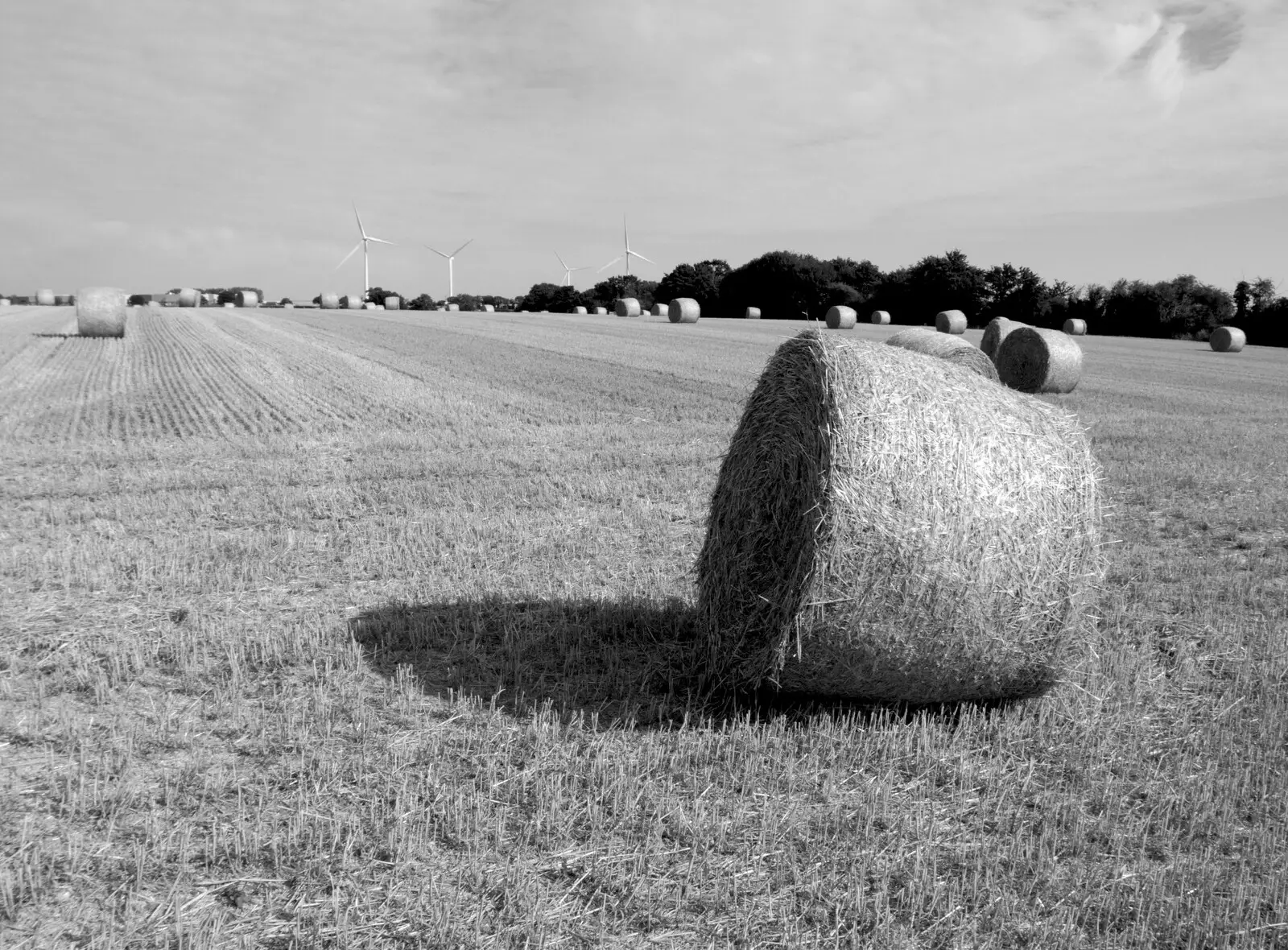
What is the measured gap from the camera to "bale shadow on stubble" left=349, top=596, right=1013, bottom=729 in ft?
18.4

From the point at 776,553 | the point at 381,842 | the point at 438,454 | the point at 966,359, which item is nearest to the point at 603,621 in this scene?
the point at 776,553

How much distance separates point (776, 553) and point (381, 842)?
2.58 metres

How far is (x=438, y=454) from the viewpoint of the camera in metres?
13.5

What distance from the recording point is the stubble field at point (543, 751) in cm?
377

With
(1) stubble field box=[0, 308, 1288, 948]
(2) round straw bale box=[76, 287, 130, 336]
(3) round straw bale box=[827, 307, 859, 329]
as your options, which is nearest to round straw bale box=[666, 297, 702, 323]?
(3) round straw bale box=[827, 307, 859, 329]

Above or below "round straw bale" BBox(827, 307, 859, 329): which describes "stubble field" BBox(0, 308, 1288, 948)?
below

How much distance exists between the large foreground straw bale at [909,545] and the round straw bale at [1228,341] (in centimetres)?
4865

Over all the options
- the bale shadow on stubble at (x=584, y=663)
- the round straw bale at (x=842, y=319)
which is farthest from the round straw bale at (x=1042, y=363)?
the round straw bale at (x=842, y=319)

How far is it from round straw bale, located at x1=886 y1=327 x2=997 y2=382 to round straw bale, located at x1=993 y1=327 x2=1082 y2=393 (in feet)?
7.94

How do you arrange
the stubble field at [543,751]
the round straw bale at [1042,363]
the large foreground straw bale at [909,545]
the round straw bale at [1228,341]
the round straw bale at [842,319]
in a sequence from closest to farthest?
the stubble field at [543,751] < the large foreground straw bale at [909,545] < the round straw bale at [1042,363] < the round straw bale at [1228,341] < the round straw bale at [842,319]

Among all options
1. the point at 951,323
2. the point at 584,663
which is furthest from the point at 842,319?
the point at 584,663

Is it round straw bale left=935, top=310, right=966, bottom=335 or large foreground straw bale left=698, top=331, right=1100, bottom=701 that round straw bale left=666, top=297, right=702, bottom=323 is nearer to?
round straw bale left=935, top=310, right=966, bottom=335

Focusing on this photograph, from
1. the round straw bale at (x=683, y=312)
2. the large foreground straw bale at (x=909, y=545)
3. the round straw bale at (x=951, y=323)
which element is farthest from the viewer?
the round straw bale at (x=683, y=312)

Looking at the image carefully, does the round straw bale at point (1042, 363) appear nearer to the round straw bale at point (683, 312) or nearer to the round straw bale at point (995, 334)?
the round straw bale at point (995, 334)
